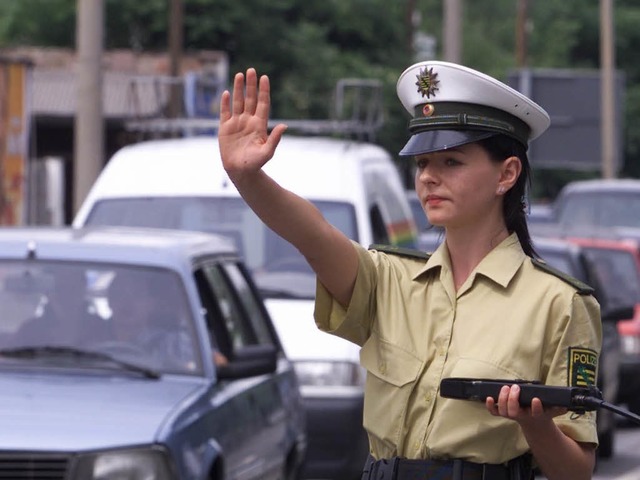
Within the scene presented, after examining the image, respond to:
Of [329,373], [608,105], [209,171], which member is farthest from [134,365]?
[608,105]

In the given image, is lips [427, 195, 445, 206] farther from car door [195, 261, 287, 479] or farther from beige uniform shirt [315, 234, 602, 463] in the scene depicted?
car door [195, 261, 287, 479]

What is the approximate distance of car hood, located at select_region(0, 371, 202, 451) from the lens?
5.71m

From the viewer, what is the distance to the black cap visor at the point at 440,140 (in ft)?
11.8

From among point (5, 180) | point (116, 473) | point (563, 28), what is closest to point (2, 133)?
point (5, 180)

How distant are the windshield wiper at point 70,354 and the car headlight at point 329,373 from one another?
2789mm

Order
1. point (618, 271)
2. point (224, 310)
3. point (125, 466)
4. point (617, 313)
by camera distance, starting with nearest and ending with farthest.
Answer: point (125, 466) < point (224, 310) < point (617, 313) < point (618, 271)

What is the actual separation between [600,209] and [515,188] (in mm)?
18713

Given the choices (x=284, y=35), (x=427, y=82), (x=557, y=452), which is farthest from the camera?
(x=284, y=35)

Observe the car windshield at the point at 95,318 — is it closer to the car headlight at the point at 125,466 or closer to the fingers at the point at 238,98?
the car headlight at the point at 125,466

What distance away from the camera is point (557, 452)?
134 inches

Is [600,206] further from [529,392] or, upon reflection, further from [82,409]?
[529,392]

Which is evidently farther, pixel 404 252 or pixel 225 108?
pixel 404 252

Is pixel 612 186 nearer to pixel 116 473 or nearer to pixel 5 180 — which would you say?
pixel 5 180

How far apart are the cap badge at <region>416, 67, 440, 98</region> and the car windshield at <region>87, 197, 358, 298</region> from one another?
21.3 feet
